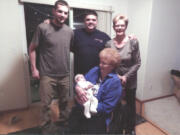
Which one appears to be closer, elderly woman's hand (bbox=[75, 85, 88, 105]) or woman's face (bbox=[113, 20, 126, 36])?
elderly woman's hand (bbox=[75, 85, 88, 105])

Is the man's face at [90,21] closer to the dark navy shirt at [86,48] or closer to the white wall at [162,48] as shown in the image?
the dark navy shirt at [86,48]

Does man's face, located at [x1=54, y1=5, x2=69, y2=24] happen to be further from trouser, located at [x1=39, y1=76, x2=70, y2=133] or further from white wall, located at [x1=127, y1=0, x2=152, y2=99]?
white wall, located at [x1=127, y1=0, x2=152, y2=99]

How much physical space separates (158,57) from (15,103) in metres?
2.65

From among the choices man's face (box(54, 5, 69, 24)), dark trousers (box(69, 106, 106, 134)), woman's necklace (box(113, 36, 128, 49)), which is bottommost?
dark trousers (box(69, 106, 106, 134))

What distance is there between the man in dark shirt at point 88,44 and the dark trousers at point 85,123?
2.12 feet

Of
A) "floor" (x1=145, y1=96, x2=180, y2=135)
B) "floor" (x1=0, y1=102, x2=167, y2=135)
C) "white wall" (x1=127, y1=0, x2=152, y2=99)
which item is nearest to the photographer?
"floor" (x1=0, y1=102, x2=167, y2=135)

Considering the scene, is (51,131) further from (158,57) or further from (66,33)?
(158,57)

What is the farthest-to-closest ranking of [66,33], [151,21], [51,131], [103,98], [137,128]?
1. [151,21]
2. [137,128]
3. [51,131]
4. [66,33]
5. [103,98]

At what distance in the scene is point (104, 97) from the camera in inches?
43.1

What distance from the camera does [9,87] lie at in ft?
7.32

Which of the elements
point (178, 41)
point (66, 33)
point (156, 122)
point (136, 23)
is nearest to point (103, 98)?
point (66, 33)

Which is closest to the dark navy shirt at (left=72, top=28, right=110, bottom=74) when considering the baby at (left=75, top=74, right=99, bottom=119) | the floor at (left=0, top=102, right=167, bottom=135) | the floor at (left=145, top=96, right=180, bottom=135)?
the baby at (left=75, top=74, right=99, bottom=119)

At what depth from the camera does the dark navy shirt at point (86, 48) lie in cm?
171

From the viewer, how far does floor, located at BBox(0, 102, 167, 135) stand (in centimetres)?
195
